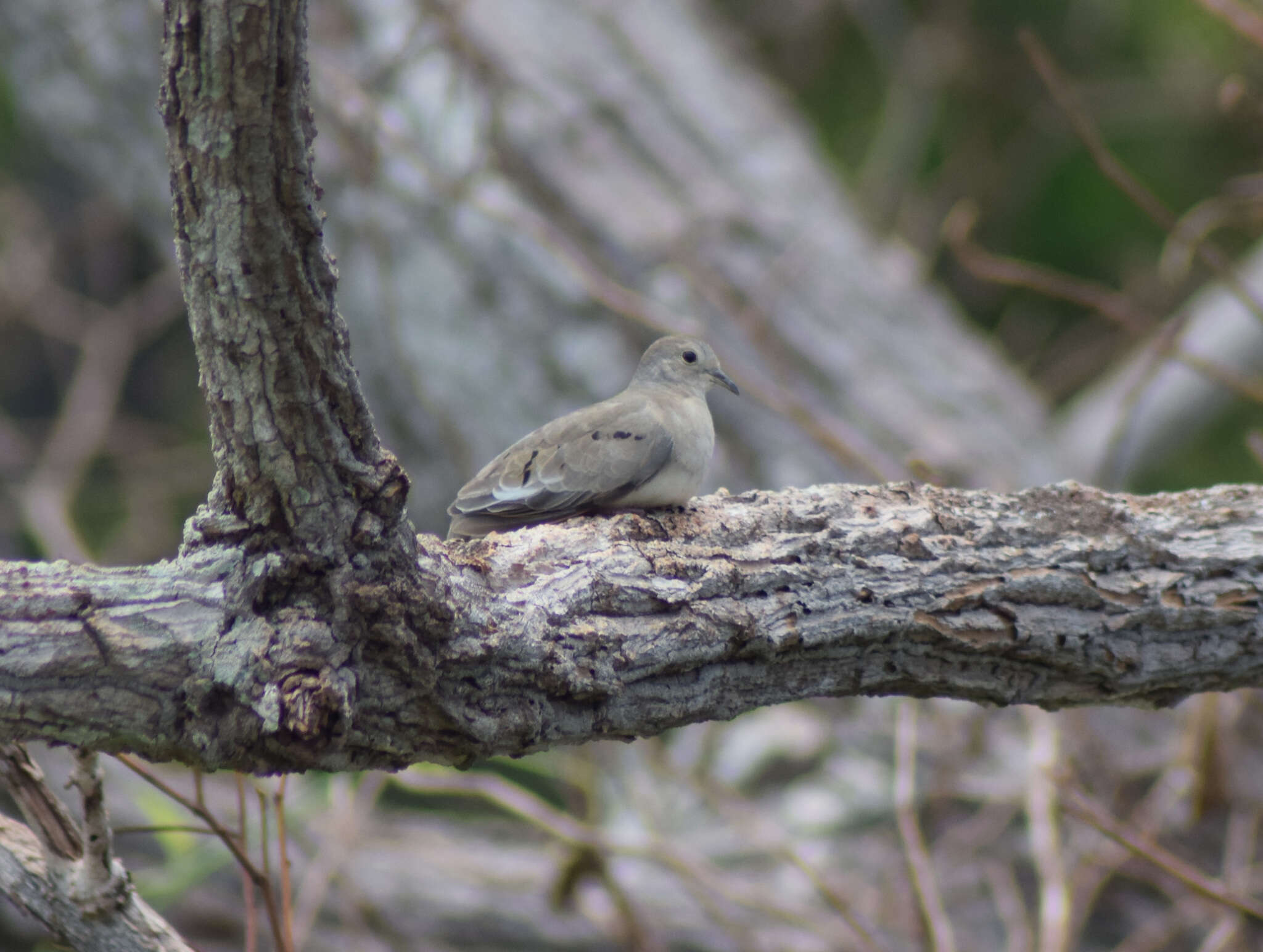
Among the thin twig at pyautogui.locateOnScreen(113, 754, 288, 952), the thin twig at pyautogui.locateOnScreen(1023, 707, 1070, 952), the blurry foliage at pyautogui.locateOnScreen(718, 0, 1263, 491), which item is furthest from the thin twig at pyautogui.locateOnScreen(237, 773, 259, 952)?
→ the blurry foliage at pyautogui.locateOnScreen(718, 0, 1263, 491)

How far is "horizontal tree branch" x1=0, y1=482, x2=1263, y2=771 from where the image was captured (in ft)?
5.32

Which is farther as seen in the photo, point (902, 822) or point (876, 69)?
point (876, 69)

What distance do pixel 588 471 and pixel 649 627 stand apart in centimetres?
75

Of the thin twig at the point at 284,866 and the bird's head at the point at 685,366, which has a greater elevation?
the bird's head at the point at 685,366

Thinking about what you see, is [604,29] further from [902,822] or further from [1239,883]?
[1239,883]

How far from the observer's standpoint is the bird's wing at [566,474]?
9.02 feet

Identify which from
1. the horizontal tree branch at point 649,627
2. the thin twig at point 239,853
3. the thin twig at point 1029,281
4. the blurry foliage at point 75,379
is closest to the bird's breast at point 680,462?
the horizontal tree branch at point 649,627

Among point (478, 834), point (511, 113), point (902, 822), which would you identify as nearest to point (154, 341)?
point (511, 113)

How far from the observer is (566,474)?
9.10 feet

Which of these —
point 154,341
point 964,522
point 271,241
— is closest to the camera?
point 271,241

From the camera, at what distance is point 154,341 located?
9.09 meters

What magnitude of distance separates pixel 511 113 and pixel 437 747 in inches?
202

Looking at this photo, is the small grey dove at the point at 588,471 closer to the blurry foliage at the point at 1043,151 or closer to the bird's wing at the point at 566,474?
the bird's wing at the point at 566,474

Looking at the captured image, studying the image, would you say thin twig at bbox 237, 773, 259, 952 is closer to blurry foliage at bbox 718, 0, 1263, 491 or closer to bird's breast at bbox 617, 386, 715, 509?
bird's breast at bbox 617, 386, 715, 509
